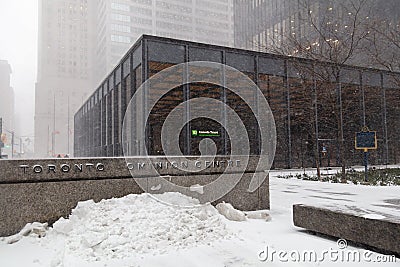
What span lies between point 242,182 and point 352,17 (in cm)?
1532

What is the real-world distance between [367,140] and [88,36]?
557 feet

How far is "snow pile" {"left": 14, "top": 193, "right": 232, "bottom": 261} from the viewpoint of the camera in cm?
519

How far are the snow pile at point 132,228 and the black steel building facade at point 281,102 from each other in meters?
14.3

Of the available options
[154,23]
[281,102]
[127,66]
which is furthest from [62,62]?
[281,102]

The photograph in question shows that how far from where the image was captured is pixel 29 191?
6.59 metres

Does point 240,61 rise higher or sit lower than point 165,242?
higher

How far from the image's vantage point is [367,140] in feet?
51.0

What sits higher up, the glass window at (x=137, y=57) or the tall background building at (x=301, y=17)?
the tall background building at (x=301, y=17)

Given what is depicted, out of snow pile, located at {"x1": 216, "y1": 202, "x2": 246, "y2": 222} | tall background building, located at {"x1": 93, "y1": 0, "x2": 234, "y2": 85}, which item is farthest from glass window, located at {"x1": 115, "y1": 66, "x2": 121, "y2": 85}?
tall background building, located at {"x1": 93, "y1": 0, "x2": 234, "y2": 85}

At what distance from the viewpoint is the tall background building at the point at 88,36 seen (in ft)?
364

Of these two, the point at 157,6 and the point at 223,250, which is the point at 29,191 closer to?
the point at 223,250

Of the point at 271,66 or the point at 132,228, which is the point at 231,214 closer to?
the point at 132,228

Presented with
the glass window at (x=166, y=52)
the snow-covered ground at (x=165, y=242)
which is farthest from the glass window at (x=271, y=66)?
the snow-covered ground at (x=165, y=242)

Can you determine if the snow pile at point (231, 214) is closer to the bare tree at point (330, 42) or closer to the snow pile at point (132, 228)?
the snow pile at point (132, 228)
